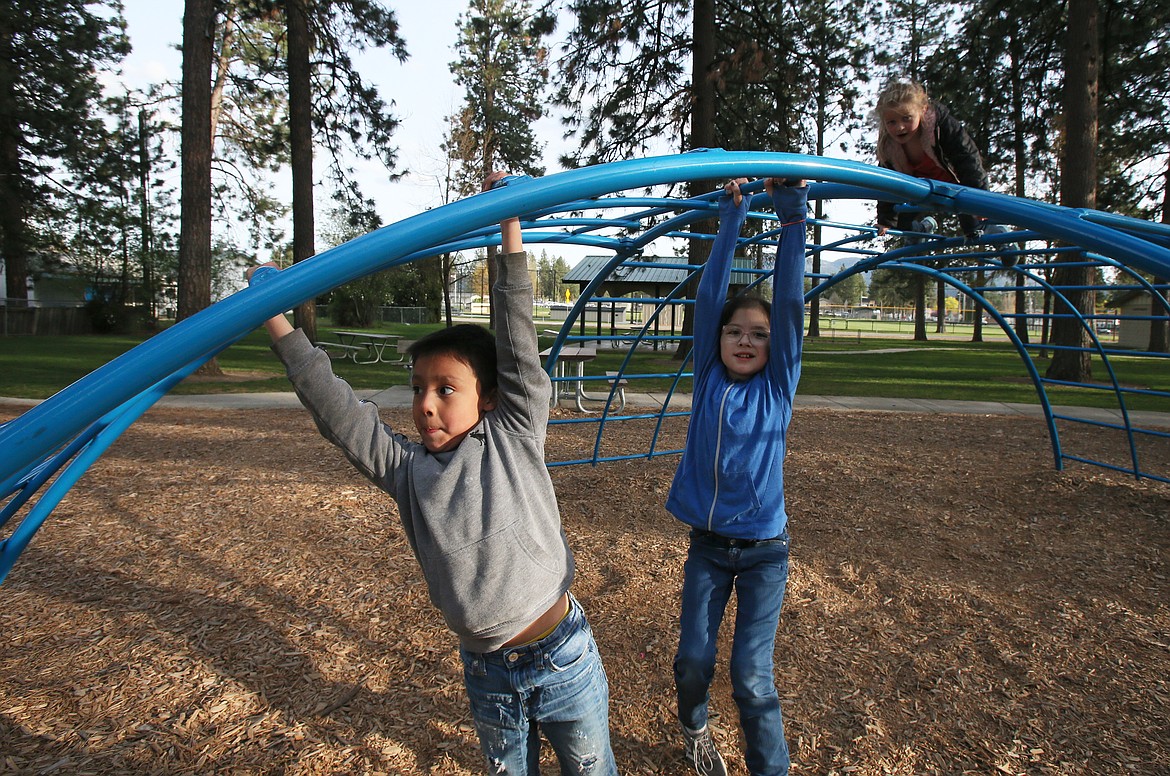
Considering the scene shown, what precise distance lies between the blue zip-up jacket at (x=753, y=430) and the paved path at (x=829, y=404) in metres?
7.11

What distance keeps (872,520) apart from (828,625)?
171 cm

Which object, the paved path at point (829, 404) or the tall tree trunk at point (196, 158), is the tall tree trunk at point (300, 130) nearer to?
the tall tree trunk at point (196, 158)

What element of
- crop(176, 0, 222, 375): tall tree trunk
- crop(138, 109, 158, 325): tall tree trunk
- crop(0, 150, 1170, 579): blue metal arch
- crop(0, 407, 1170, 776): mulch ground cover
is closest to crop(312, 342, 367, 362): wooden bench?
crop(176, 0, 222, 375): tall tree trunk

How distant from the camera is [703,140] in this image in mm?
12000

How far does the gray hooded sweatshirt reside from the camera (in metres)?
1.43

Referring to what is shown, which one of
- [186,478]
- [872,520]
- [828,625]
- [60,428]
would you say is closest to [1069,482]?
[872,520]

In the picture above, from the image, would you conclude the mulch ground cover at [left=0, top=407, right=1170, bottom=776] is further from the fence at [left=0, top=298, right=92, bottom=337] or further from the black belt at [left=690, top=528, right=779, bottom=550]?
the fence at [left=0, top=298, right=92, bottom=337]

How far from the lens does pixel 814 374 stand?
1456 centimetres

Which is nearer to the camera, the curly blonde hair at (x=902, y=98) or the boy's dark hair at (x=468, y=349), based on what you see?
the boy's dark hair at (x=468, y=349)

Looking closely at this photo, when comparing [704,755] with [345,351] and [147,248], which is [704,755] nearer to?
[345,351]

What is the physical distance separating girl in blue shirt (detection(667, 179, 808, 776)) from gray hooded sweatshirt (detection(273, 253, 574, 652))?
2.13ft

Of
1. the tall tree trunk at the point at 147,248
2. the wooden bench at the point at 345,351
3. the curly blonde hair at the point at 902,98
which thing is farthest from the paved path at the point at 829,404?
the tall tree trunk at the point at 147,248

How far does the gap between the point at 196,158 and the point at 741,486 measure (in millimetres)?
11269

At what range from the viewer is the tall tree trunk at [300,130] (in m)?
12.0
